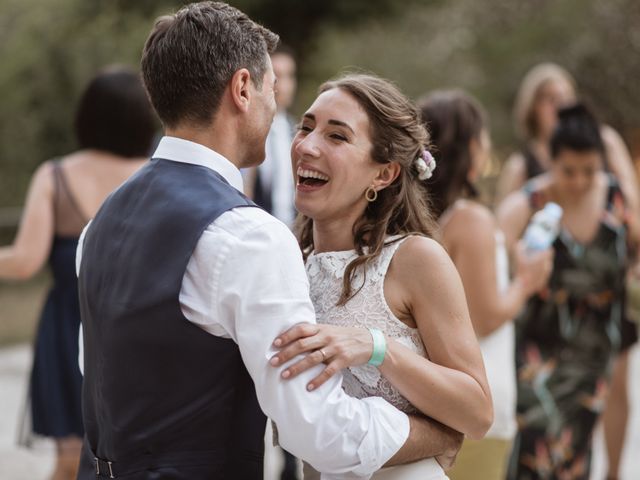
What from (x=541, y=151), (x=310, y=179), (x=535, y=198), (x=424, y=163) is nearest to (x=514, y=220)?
(x=535, y=198)

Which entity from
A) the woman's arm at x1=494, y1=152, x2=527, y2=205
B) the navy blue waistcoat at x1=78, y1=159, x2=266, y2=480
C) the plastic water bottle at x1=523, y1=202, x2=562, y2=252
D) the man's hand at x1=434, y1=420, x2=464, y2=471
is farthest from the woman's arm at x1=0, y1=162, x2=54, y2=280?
the woman's arm at x1=494, y1=152, x2=527, y2=205

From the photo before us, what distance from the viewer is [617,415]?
5.51 m

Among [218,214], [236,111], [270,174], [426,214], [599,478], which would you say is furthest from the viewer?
[599,478]

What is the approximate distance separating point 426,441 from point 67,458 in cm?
265

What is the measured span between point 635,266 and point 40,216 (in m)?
3.12

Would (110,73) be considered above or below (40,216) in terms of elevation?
above

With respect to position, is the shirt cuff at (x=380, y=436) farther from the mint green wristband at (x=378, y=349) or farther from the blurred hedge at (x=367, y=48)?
the blurred hedge at (x=367, y=48)

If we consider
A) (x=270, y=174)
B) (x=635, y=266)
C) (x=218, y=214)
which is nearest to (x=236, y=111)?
(x=218, y=214)

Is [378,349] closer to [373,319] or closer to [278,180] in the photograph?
[373,319]

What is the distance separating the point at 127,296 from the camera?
1.96m

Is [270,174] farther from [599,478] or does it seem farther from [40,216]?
[599,478]

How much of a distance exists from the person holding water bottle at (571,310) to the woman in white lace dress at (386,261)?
88.8 inches

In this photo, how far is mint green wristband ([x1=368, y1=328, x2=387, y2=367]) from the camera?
2045mm

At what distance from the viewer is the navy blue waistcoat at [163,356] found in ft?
6.36
